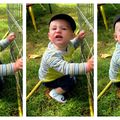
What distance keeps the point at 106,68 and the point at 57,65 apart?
231mm

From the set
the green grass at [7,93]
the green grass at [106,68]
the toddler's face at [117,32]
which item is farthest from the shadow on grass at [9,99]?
the toddler's face at [117,32]

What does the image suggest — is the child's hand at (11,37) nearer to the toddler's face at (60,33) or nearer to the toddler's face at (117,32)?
the toddler's face at (60,33)

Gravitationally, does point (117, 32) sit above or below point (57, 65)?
above

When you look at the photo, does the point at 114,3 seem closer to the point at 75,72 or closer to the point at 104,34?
the point at 104,34

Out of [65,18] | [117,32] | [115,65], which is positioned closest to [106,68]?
[115,65]

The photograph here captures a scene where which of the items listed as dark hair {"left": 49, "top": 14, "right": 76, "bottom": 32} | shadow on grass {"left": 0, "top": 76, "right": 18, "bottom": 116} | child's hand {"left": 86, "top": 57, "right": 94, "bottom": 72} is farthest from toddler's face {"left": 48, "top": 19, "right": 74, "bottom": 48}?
shadow on grass {"left": 0, "top": 76, "right": 18, "bottom": 116}

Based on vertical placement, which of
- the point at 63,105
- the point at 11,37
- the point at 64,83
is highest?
the point at 11,37

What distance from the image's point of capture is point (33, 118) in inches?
69.4

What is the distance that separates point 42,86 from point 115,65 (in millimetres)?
351

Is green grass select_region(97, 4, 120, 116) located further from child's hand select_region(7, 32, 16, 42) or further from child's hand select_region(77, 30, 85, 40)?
child's hand select_region(7, 32, 16, 42)

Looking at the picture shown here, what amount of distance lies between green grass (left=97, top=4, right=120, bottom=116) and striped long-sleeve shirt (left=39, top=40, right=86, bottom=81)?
3.9 inches

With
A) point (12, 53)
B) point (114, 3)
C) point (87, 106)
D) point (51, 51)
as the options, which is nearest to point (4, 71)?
point (12, 53)

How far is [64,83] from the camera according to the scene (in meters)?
1.79

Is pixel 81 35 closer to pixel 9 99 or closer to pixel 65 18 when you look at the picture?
pixel 65 18
